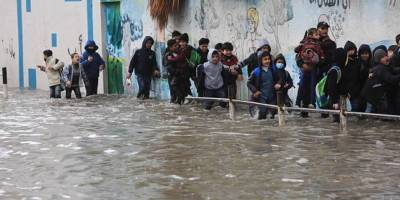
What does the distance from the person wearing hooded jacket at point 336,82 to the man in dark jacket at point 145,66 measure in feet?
22.2

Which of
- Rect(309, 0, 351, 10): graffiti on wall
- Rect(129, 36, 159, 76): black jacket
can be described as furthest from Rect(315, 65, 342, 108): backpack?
Rect(129, 36, 159, 76): black jacket

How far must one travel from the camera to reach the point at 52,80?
71.2 ft

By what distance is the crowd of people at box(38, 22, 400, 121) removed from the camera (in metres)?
13.7

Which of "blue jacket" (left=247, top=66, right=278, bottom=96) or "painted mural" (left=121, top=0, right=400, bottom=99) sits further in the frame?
"blue jacket" (left=247, top=66, right=278, bottom=96)

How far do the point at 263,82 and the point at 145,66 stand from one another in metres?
5.72

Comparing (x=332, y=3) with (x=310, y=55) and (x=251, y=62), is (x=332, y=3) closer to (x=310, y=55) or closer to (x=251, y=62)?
(x=310, y=55)

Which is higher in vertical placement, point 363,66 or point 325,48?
point 325,48

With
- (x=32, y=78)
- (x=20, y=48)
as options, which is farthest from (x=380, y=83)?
(x=20, y=48)

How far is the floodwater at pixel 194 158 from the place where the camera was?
8.88 m

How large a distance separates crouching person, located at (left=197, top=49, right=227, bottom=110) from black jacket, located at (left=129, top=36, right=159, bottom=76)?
318cm

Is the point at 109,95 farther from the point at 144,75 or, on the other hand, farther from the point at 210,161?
the point at 210,161

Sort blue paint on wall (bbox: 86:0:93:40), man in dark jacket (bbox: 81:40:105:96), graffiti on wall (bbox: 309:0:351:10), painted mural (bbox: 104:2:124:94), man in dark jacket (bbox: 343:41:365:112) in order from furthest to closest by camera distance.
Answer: blue paint on wall (bbox: 86:0:93:40), painted mural (bbox: 104:2:124:94), man in dark jacket (bbox: 81:40:105:96), graffiti on wall (bbox: 309:0:351:10), man in dark jacket (bbox: 343:41:365:112)

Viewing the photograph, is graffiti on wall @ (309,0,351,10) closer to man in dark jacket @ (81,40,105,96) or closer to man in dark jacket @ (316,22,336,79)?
man in dark jacket @ (316,22,336,79)

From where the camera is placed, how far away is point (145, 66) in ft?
66.3
